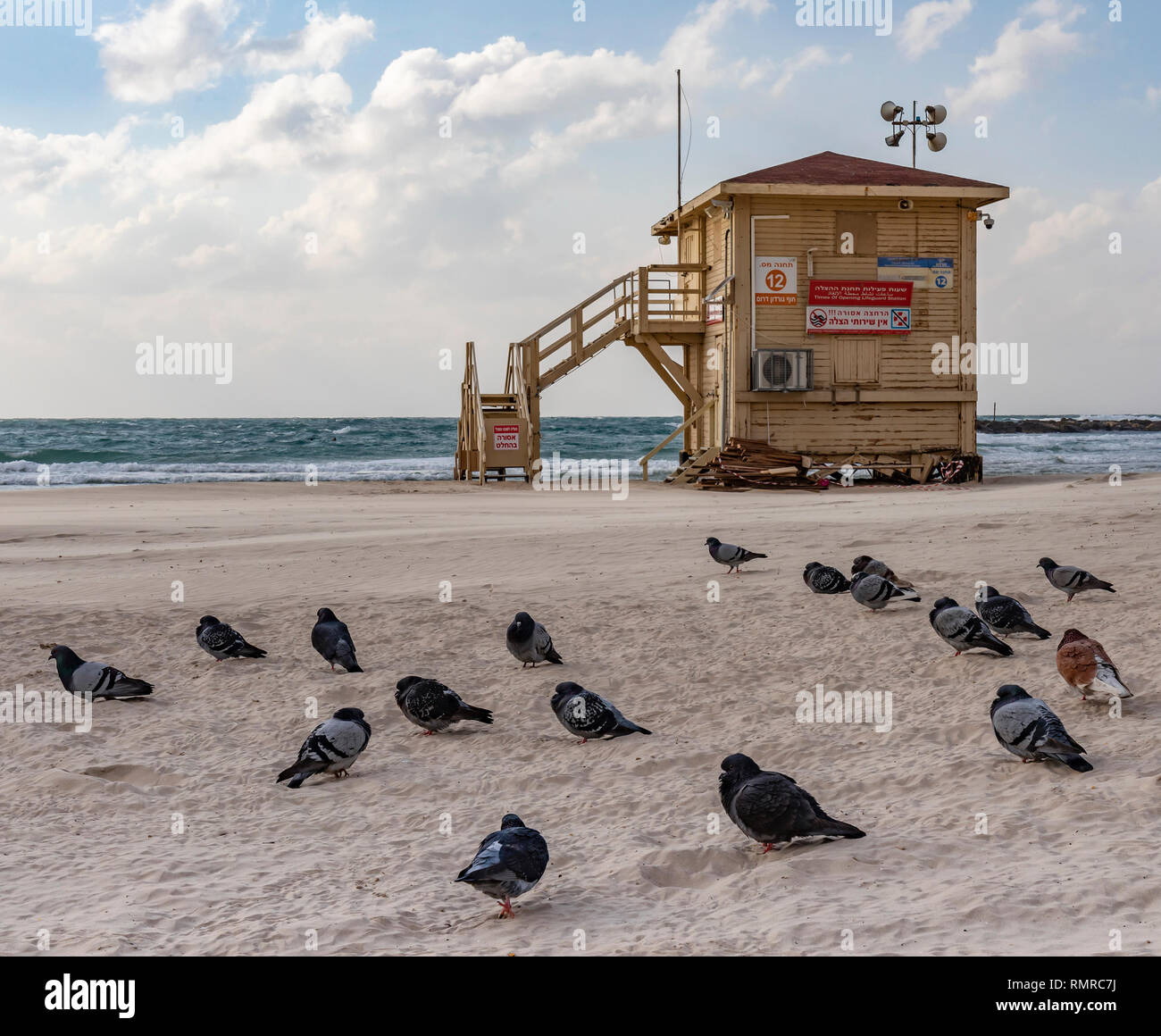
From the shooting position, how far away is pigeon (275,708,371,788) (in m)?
7.59

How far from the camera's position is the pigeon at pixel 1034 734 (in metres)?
6.86

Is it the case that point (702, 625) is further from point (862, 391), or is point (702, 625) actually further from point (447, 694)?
point (862, 391)

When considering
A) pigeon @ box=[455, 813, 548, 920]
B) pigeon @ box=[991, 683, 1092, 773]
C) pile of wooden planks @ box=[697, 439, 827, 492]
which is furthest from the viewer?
pile of wooden planks @ box=[697, 439, 827, 492]

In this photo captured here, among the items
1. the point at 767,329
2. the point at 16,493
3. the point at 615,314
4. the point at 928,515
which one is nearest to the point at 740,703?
the point at 928,515

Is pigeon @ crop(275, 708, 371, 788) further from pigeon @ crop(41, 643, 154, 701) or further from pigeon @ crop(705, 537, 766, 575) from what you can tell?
pigeon @ crop(705, 537, 766, 575)

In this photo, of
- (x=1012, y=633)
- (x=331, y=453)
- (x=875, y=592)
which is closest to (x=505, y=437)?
(x=875, y=592)

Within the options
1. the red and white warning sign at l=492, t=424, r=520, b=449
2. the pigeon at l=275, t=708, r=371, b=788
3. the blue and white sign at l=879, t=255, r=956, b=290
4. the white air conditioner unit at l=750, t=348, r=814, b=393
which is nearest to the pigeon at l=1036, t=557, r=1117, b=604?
the pigeon at l=275, t=708, r=371, b=788

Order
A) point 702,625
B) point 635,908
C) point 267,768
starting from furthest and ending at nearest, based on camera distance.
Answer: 1. point 702,625
2. point 267,768
3. point 635,908

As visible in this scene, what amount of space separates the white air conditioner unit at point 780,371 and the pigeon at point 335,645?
18.3m

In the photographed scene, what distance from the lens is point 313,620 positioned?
39.3 feet

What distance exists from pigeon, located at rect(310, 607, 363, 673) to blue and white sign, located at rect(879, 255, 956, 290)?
2053 cm

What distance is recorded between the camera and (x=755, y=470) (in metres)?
26.8

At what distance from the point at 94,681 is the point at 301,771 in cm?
277

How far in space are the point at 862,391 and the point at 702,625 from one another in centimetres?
1791
